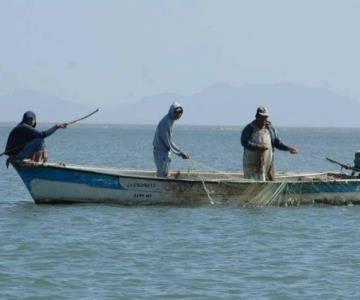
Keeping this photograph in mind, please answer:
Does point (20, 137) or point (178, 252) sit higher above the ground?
point (20, 137)

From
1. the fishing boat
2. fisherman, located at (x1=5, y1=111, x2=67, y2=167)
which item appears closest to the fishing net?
the fishing boat

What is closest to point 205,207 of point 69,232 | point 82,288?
point 69,232

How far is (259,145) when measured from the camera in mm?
22078

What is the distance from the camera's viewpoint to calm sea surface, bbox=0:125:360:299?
47.6 ft

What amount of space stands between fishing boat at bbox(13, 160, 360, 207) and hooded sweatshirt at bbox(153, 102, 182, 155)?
66 centimetres

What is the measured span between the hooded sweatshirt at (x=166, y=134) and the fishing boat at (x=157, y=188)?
2.18 ft

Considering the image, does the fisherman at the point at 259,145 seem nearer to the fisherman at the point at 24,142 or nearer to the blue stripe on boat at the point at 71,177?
the blue stripe on boat at the point at 71,177

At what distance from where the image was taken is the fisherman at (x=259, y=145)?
22.0m

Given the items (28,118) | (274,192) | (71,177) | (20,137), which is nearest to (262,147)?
(274,192)

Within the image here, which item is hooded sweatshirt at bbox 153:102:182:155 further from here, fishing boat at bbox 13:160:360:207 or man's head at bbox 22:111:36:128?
man's head at bbox 22:111:36:128

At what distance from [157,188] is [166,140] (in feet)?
3.47

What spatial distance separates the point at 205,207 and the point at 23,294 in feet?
29.2

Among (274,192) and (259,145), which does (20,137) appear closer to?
(259,145)

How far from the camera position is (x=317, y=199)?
23.1 metres
